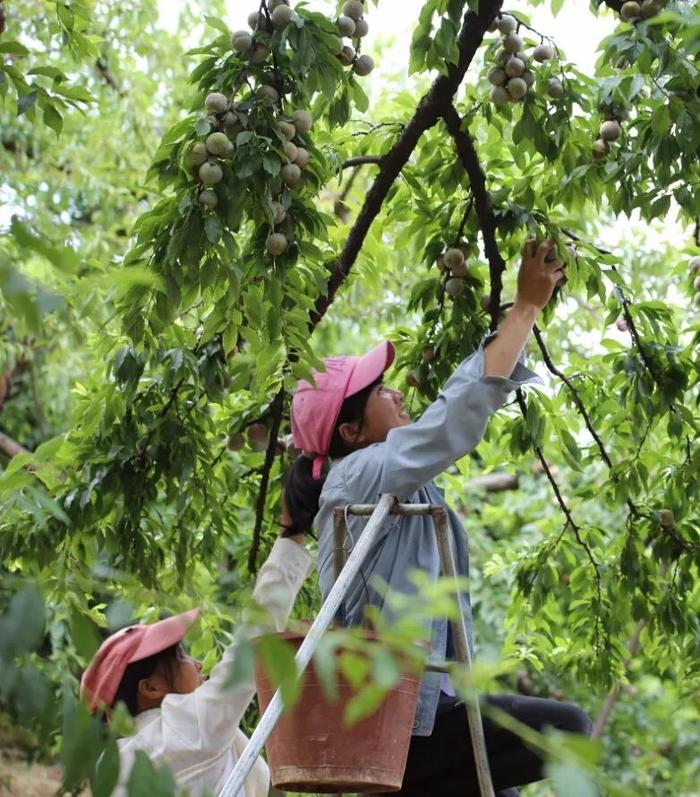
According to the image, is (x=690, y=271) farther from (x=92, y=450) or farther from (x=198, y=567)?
(x=198, y=567)

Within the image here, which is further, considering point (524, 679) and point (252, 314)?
point (524, 679)

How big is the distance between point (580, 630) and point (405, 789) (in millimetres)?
1448

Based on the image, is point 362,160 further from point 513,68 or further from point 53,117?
point 53,117

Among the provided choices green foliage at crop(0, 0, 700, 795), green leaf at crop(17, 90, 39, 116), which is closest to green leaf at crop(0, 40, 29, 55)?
green foliage at crop(0, 0, 700, 795)

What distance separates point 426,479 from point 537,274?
47cm

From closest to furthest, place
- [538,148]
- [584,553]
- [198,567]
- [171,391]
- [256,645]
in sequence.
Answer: [256,645], [538,148], [171,391], [584,553], [198,567]

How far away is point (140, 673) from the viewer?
9.00ft

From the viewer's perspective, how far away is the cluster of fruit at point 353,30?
9.10 feet

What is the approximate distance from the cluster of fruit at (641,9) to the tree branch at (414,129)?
257 millimetres

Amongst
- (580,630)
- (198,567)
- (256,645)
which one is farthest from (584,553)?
(256,645)

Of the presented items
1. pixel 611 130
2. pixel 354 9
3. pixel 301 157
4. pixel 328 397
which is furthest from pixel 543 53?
pixel 328 397

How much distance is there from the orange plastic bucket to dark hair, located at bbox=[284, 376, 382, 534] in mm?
520

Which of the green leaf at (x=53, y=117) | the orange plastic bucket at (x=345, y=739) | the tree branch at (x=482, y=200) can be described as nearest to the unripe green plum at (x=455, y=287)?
the tree branch at (x=482, y=200)

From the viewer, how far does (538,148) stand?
3043mm
